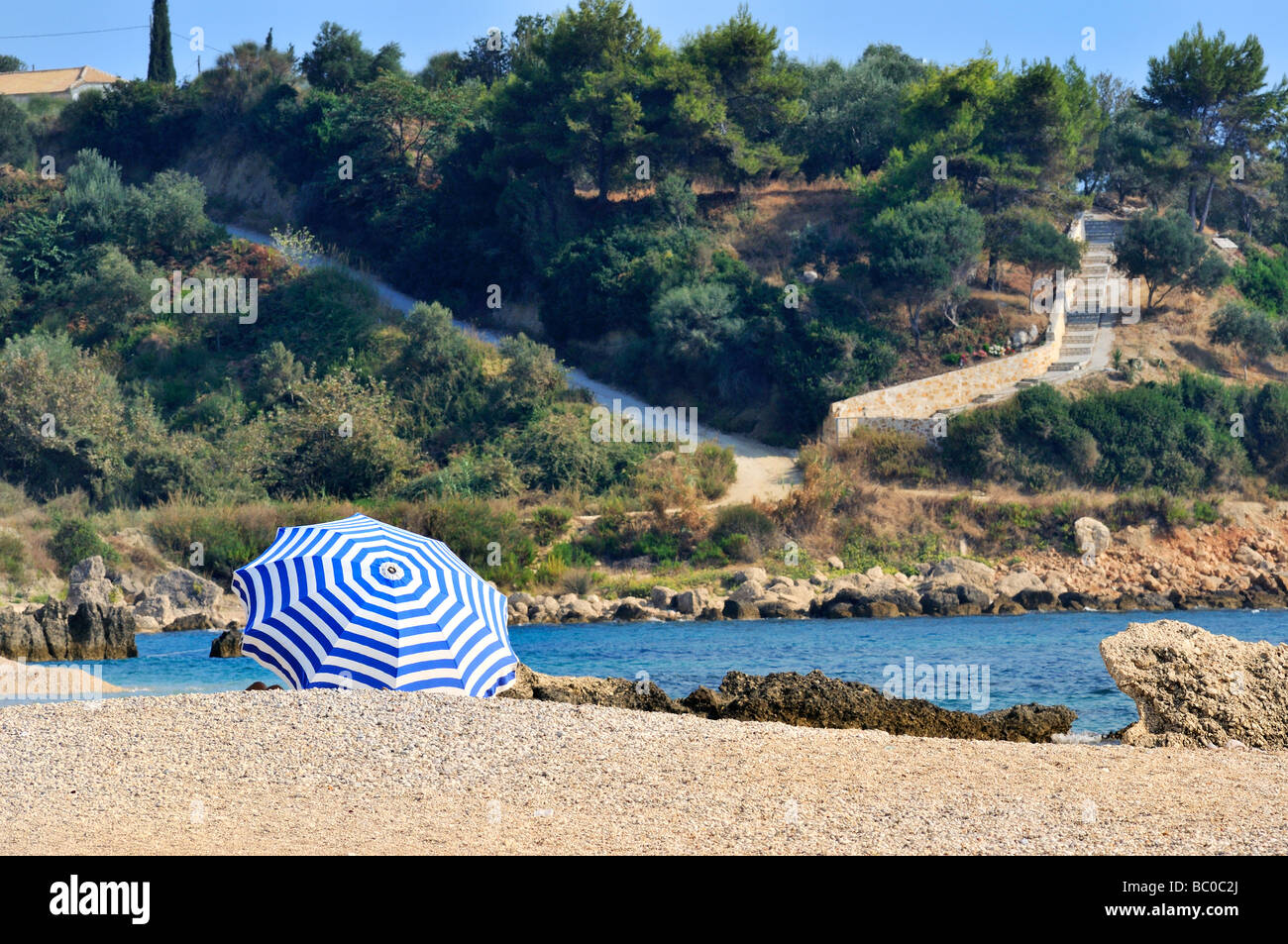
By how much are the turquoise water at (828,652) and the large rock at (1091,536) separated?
3.88 meters

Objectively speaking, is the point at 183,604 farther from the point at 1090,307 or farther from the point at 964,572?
the point at 1090,307

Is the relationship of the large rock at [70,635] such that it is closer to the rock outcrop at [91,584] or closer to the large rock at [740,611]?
the rock outcrop at [91,584]

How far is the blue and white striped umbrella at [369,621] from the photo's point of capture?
1183 centimetres

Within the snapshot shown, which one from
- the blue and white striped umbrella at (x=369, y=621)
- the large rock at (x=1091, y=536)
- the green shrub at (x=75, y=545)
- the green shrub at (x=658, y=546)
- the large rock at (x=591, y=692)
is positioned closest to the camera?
the blue and white striped umbrella at (x=369, y=621)

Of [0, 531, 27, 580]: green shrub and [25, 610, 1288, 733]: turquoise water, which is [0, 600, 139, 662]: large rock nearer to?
[25, 610, 1288, 733]: turquoise water

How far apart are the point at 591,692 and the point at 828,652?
1005 cm

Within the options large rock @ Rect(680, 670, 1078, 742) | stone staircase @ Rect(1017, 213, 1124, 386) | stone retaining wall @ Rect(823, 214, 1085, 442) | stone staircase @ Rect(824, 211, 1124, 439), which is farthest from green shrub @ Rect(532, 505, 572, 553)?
large rock @ Rect(680, 670, 1078, 742)

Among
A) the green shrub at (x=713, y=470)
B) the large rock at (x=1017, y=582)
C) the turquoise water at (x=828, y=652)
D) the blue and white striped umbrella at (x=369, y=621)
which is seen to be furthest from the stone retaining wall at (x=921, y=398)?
the blue and white striped umbrella at (x=369, y=621)

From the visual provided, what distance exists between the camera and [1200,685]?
12.4 metres

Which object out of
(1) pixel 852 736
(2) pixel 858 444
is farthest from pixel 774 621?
(1) pixel 852 736

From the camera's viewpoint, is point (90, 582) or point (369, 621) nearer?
point (369, 621)

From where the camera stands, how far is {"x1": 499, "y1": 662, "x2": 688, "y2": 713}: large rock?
13.8 m

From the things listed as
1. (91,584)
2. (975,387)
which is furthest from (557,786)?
(975,387)
